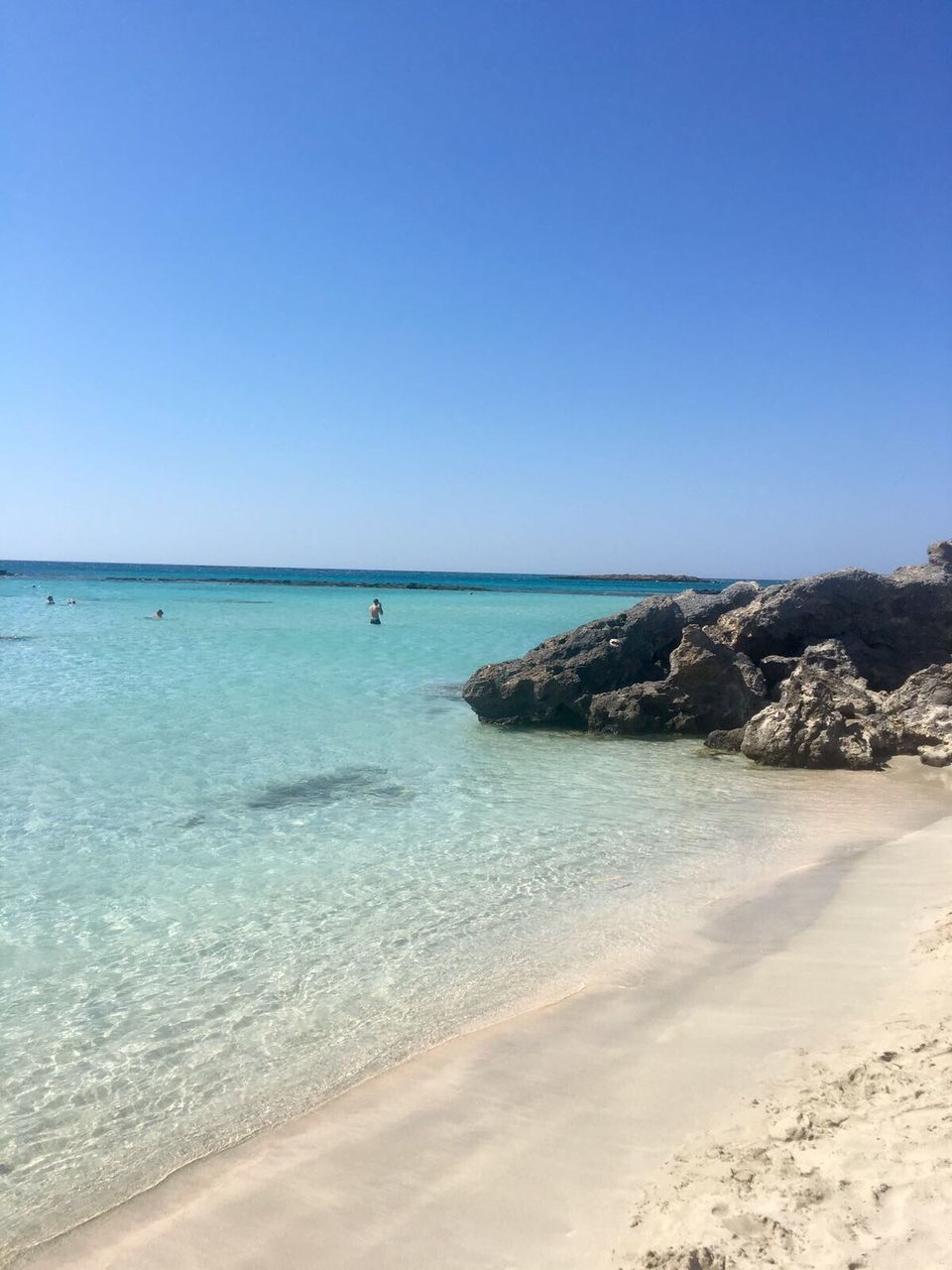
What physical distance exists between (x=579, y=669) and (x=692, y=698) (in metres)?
1.62

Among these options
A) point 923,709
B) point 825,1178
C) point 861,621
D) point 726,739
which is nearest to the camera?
point 825,1178

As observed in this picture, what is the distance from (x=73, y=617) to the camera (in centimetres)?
3431

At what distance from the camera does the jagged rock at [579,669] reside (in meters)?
12.2

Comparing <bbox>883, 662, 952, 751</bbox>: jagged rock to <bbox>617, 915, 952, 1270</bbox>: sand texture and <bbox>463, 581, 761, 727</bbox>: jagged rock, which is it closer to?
<bbox>463, 581, 761, 727</bbox>: jagged rock

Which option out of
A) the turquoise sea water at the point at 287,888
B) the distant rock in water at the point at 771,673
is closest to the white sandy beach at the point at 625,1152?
the turquoise sea water at the point at 287,888

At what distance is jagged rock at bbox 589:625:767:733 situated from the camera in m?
11.6

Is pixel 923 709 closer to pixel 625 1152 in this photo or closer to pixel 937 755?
pixel 937 755

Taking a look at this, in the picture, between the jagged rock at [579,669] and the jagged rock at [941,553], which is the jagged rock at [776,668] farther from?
the jagged rock at [941,553]

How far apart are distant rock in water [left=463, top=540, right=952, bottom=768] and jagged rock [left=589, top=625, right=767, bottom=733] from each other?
0.02m

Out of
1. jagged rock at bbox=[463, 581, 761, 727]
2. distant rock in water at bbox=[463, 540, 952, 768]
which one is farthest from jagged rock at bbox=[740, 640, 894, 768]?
jagged rock at bbox=[463, 581, 761, 727]

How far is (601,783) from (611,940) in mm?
3929

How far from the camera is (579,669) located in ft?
40.5

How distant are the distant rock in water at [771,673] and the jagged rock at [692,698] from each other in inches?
0.6

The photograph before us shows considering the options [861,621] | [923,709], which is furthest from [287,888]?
[861,621]
